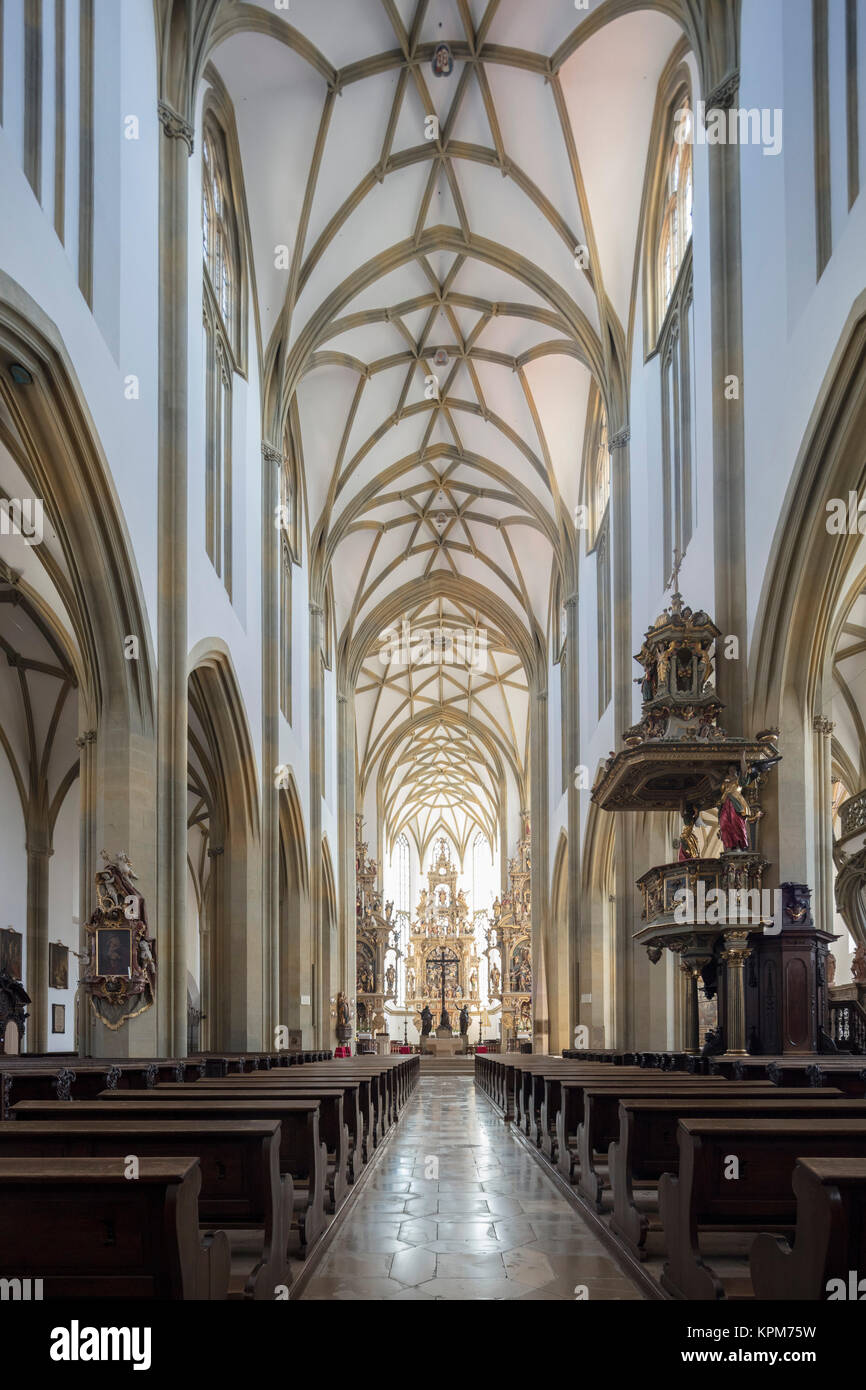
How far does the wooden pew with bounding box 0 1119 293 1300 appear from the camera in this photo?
459cm

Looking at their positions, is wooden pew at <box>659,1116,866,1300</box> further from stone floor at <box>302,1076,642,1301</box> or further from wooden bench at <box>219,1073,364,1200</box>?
wooden bench at <box>219,1073,364,1200</box>

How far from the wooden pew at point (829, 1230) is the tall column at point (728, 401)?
10543mm

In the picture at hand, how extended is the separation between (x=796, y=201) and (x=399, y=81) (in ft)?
31.0

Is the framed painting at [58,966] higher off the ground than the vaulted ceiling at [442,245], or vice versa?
the vaulted ceiling at [442,245]

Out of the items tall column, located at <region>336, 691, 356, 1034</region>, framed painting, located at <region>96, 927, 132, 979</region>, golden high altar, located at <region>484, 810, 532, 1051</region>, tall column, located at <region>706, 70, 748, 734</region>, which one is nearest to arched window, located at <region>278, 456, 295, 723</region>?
tall column, located at <region>336, 691, 356, 1034</region>

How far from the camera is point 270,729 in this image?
20656 millimetres

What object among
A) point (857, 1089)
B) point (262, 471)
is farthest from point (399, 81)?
point (857, 1089)

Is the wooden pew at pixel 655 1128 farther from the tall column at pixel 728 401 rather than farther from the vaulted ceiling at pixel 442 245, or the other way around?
the vaulted ceiling at pixel 442 245

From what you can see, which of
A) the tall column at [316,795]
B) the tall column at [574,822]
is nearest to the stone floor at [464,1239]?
the tall column at [574,822]

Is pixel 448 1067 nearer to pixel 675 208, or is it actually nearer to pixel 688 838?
pixel 688 838

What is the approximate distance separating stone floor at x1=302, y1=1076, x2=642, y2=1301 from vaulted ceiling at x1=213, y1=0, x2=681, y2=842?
13.6 meters

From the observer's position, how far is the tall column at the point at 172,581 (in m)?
13.0

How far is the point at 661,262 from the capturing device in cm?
1919

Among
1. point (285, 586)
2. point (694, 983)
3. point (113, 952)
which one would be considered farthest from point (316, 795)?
point (113, 952)
